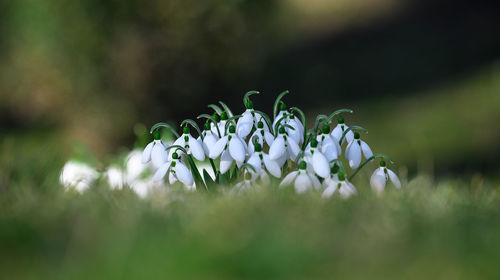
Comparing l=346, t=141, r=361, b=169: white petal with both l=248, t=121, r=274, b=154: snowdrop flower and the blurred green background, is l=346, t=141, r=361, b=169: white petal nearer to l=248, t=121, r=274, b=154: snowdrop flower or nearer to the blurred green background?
the blurred green background

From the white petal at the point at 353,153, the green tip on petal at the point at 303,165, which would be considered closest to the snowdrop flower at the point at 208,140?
the green tip on petal at the point at 303,165

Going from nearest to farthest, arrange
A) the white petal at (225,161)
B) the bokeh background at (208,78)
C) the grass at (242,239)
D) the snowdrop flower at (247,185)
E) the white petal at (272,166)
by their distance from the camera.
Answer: the grass at (242,239)
the snowdrop flower at (247,185)
the white petal at (272,166)
the white petal at (225,161)
the bokeh background at (208,78)

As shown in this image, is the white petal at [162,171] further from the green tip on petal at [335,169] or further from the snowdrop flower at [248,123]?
the green tip on petal at [335,169]

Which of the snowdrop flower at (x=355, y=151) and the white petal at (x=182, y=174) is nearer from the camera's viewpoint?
the white petal at (x=182, y=174)

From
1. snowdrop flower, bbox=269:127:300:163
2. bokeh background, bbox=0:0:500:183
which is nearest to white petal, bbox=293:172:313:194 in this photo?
snowdrop flower, bbox=269:127:300:163

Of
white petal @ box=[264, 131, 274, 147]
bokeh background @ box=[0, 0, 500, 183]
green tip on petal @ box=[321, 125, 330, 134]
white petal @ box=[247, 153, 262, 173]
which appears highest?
bokeh background @ box=[0, 0, 500, 183]

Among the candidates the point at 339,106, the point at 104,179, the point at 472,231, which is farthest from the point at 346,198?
the point at 339,106
